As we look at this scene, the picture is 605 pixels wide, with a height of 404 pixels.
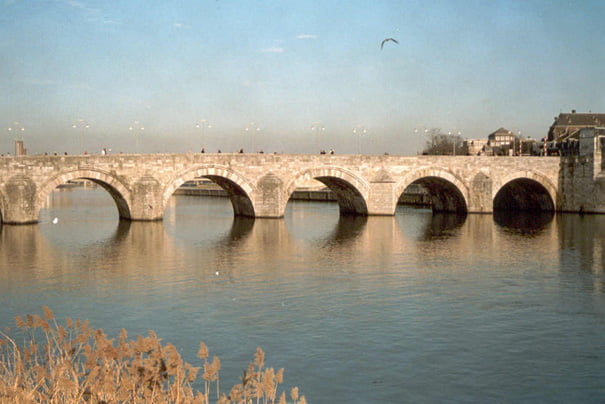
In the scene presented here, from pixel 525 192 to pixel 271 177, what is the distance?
25.8m

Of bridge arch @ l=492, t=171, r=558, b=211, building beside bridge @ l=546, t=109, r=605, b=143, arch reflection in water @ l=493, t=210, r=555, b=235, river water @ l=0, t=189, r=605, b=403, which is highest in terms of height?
building beside bridge @ l=546, t=109, r=605, b=143

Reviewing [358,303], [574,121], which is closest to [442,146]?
[574,121]

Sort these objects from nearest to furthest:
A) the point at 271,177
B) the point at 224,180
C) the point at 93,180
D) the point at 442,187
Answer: the point at 93,180 < the point at 271,177 < the point at 224,180 < the point at 442,187

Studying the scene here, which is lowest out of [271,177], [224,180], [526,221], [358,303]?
[358,303]

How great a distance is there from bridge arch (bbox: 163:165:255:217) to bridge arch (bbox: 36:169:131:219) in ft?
8.99

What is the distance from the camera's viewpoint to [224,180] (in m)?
44.3

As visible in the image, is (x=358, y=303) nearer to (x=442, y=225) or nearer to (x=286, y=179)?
(x=442, y=225)

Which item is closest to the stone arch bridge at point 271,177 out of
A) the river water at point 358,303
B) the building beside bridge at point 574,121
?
the river water at point 358,303

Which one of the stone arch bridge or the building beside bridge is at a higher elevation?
the building beside bridge

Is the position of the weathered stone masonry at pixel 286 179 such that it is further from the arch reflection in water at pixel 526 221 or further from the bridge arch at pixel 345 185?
the arch reflection in water at pixel 526 221

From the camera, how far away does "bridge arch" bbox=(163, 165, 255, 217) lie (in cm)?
4094

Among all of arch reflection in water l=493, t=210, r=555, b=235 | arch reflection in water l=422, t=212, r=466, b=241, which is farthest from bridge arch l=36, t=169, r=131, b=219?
arch reflection in water l=493, t=210, r=555, b=235

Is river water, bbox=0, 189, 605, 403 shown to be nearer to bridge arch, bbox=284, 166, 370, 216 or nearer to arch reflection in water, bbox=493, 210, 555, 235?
arch reflection in water, bbox=493, 210, 555, 235

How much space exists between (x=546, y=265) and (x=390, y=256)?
636cm
